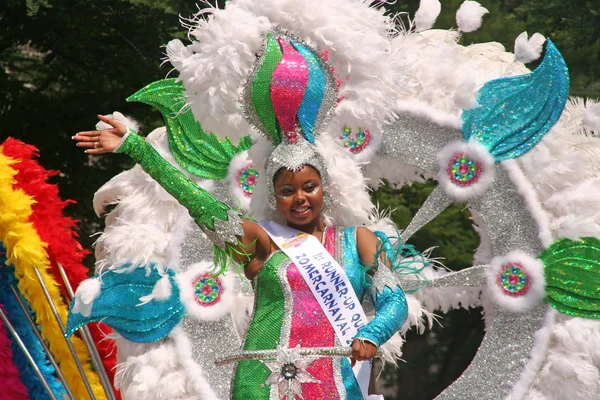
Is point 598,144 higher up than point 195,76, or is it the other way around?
point 195,76

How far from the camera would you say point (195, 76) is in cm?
407

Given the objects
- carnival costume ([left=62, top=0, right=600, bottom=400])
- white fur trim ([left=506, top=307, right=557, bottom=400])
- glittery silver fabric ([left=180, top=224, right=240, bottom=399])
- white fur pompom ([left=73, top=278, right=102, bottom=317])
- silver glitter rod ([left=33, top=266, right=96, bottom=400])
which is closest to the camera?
carnival costume ([left=62, top=0, right=600, bottom=400])

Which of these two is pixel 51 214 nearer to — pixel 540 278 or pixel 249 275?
pixel 249 275

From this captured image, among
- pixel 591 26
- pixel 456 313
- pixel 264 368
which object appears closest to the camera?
pixel 264 368

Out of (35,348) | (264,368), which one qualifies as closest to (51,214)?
(35,348)

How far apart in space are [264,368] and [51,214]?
1.75m

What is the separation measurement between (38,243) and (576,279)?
2.44 metres

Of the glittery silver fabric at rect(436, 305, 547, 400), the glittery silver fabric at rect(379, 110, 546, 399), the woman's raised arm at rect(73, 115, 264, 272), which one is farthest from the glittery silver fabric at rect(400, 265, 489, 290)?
the woman's raised arm at rect(73, 115, 264, 272)

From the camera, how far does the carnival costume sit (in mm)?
3895

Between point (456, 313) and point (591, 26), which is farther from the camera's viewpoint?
point (456, 313)

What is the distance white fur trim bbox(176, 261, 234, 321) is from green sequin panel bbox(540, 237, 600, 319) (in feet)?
4.79

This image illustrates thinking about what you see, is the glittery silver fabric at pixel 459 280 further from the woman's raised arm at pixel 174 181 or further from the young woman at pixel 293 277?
the woman's raised arm at pixel 174 181

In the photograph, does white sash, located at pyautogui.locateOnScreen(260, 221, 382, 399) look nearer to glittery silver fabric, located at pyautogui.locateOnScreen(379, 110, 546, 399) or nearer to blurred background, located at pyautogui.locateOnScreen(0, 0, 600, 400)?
glittery silver fabric, located at pyautogui.locateOnScreen(379, 110, 546, 399)

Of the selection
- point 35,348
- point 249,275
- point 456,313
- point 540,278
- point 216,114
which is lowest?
point 456,313
